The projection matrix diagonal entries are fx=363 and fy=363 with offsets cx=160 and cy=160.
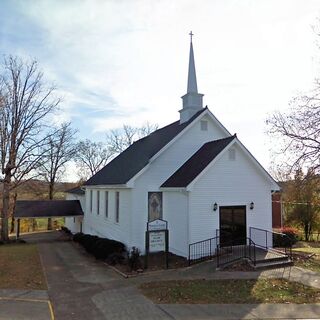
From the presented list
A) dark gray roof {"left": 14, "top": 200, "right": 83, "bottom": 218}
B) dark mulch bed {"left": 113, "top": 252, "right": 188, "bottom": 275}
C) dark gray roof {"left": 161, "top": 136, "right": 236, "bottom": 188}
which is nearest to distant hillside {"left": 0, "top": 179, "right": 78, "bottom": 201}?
dark gray roof {"left": 14, "top": 200, "right": 83, "bottom": 218}

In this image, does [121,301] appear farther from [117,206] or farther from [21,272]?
[117,206]

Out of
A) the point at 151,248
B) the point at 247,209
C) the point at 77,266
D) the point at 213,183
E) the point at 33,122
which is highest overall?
the point at 33,122

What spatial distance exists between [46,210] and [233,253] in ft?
73.3

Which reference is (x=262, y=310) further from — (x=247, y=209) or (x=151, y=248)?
(x=247, y=209)

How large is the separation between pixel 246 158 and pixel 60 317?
12410 mm

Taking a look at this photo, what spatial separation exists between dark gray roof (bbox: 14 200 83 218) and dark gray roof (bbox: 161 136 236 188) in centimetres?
1711

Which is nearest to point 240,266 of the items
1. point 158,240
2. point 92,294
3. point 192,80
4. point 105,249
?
point 158,240

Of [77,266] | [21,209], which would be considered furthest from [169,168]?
[21,209]

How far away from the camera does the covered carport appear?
3272 cm

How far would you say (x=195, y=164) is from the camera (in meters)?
18.9

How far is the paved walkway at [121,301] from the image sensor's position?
927 centimetres

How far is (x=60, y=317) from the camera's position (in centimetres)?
930

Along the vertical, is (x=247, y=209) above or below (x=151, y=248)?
above

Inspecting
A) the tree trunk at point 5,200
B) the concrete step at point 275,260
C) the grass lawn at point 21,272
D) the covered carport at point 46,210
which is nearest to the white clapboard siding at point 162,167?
the grass lawn at point 21,272
